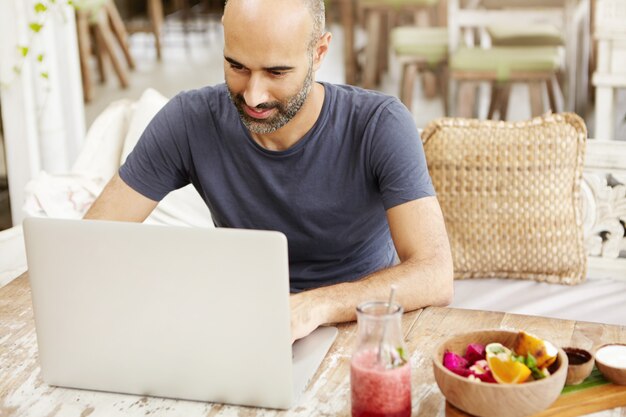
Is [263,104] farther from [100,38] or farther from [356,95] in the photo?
[100,38]

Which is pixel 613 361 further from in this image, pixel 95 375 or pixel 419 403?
pixel 95 375

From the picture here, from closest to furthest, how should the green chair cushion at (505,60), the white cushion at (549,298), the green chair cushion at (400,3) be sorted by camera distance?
1. the white cushion at (549,298)
2. the green chair cushion at (505,60)
3. the green chair cushion at (400,3)

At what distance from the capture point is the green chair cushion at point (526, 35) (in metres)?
4.68

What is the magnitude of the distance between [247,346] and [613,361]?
0.51m

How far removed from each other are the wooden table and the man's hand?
0.16ft

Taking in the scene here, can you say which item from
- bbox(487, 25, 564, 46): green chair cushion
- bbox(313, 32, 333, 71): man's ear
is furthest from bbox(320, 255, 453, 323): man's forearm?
bbox(487, 25, 564, 46): green chair cushion

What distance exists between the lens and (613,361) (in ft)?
4.12

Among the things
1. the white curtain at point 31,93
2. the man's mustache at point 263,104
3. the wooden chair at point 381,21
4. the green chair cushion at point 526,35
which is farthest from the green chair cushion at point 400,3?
the man's mustache at point 263,104

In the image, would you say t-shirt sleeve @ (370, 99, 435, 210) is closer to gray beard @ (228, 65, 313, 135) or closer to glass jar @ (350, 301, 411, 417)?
gray beard @ (228, 65, 313, 135)

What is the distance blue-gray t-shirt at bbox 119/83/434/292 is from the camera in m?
1.74

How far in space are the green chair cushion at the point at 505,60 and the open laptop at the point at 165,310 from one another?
3.50 m

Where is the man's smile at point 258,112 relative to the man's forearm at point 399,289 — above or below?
above

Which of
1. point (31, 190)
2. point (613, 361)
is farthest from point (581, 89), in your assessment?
point (613, 361)

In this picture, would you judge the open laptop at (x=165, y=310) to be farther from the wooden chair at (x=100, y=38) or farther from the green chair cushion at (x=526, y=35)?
the wooden chair at (x=100, y=38)
